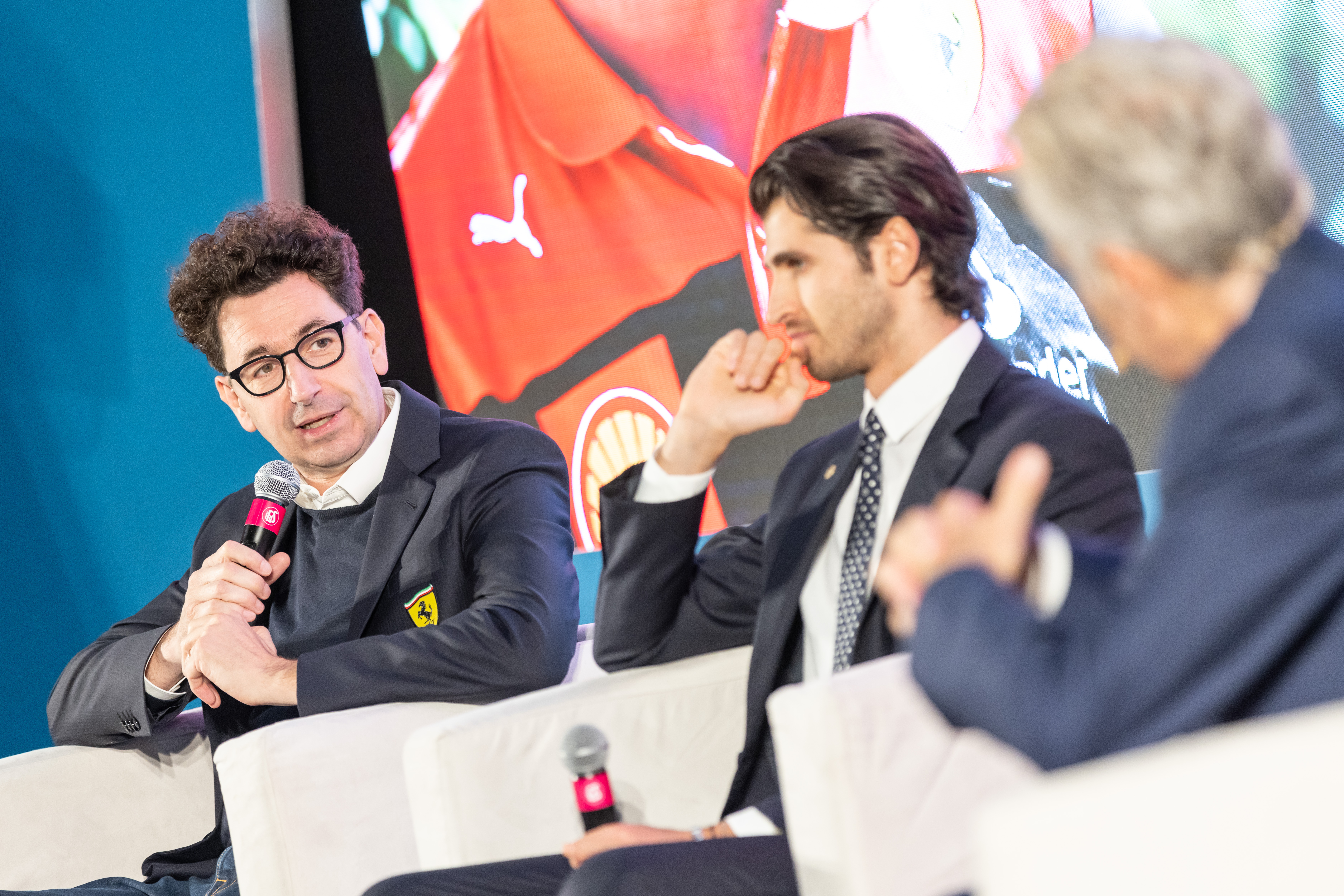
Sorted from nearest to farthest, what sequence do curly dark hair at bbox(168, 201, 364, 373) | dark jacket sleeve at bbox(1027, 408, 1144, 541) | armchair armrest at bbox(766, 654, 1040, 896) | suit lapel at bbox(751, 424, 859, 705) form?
armchair armrest at bbox(766, 654, 1040, 896) → dark jacket sleeve at bbox(1027, 408, 1144, 541) → suit lapel at bbox(751, 424, 859, 705) → curly dark hair at bbox(168, 201, 364, 373)

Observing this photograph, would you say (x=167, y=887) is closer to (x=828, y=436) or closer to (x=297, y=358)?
(x=297, y=358)

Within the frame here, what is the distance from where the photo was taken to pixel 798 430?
10.7 feet

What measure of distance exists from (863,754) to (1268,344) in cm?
61

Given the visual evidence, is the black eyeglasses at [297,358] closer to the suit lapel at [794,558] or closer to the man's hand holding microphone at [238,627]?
the man's hand holding microphone at [238,627]

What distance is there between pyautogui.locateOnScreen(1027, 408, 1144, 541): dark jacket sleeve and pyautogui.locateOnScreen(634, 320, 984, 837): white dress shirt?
0.18 m

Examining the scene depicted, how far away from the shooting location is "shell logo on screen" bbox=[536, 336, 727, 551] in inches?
137

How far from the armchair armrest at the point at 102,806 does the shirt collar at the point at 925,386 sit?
154cm

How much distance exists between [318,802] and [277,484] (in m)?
0.73

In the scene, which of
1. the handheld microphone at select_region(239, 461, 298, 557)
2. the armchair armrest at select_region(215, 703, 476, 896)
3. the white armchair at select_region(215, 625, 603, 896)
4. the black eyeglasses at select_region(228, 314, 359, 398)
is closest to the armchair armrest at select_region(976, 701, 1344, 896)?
the white armchair at select_region(215, 625, 603, 896)

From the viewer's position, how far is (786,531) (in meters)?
1.82

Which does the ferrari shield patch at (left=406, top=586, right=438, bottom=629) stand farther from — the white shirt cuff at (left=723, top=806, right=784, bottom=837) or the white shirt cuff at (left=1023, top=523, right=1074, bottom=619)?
the white shirt cuff at (left=1023, top=523, right=1074, bottom=619)

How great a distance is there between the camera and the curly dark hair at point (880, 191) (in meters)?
1.75

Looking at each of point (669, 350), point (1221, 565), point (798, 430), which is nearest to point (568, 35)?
point (669, 350)

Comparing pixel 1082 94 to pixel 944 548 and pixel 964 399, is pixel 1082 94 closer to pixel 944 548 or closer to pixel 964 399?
pixel 944 548
